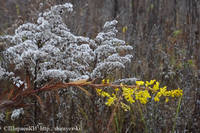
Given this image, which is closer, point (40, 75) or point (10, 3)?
point (40, 75)

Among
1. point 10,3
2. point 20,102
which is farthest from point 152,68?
point 10,3

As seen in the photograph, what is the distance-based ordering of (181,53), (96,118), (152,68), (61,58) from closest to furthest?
(61,58) < (96,118) < (181,53) < (152,68)

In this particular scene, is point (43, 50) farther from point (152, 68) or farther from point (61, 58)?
point (152, 68)

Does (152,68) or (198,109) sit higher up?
(152,68)

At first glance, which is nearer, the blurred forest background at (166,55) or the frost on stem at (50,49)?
the frost on stem at (50,49)

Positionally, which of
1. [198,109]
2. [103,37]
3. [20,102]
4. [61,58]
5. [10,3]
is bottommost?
[198,109]

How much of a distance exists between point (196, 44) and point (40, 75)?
6.92 ft

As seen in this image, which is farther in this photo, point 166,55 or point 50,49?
point 166,55

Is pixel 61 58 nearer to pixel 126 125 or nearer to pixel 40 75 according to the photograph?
pixel 40 75

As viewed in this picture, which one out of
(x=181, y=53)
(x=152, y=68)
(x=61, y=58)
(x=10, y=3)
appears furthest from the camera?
(x=10, y=3)

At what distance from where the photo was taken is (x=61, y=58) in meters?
1.49

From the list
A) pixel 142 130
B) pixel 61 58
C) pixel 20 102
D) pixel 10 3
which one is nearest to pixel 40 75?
pixel 61 58

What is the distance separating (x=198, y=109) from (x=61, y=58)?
144 cm

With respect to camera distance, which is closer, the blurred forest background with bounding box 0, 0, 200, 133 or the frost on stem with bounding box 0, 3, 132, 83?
the frost on stem with bounding box 0, 3, 132, 83
